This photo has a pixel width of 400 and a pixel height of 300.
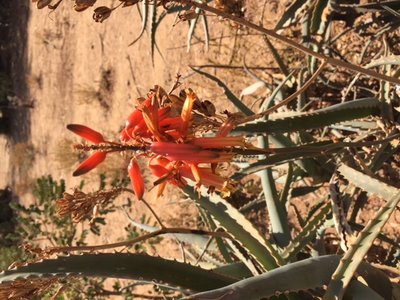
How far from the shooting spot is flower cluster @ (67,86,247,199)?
2.68ft

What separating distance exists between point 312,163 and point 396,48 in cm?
71

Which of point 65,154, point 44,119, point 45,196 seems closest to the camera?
point 45,196

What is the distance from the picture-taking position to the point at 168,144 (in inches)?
31.5

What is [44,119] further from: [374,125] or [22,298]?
[22,298]

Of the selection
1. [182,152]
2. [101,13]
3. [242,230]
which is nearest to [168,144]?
[182,152]

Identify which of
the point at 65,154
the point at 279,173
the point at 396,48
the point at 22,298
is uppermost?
the point at 396,48

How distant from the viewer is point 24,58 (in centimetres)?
659

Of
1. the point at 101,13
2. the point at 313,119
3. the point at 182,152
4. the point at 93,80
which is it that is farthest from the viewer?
the point at 93,80

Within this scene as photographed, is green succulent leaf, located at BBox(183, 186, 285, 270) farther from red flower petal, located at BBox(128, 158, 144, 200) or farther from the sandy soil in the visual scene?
the sandy soil

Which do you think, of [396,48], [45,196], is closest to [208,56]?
[45,196]

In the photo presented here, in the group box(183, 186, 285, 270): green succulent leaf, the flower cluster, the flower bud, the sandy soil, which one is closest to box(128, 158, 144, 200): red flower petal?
the flower cluster

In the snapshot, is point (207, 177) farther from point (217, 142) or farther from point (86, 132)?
point (86, 132)

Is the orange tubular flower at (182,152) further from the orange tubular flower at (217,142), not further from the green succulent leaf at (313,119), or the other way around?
the green succulent leaf at (313,119)

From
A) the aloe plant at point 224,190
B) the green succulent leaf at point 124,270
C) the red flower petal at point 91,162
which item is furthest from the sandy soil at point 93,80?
the red flower petal at point 91,162
